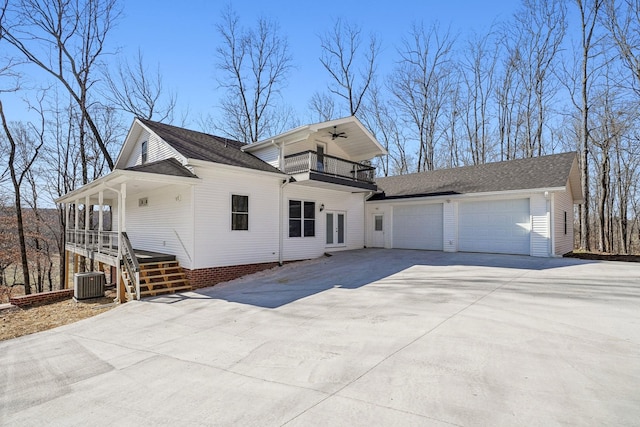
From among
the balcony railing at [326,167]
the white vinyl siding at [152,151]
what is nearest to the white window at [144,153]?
the white vinyl siding at [152,151]

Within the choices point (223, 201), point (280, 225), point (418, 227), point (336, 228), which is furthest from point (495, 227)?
point (223, 201)

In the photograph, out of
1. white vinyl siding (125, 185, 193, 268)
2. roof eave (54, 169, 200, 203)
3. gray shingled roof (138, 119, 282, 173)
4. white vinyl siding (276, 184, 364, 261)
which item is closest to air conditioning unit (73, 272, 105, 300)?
white vinyl siding (125, 185, 193, 268)

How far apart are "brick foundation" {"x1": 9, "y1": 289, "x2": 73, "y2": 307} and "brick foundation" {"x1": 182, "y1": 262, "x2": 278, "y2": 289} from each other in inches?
205

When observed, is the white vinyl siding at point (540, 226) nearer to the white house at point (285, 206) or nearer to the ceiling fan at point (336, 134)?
→ the white house at point (285, 206)

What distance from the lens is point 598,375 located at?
3.63 m

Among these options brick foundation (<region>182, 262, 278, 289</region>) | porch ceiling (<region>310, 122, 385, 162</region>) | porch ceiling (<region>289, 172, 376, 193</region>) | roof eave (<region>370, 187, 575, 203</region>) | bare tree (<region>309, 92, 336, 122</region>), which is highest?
bare tree (<region>309, 92, 336, 122</region>)

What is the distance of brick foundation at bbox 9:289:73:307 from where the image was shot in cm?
1059

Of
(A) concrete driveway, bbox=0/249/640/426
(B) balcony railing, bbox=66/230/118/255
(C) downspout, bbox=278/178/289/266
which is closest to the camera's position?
(A) concrete driveway, bbox=0/249/640/426

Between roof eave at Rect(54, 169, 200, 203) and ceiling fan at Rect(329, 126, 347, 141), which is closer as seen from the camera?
roof eave at Rect(54, 169, 200, 203)

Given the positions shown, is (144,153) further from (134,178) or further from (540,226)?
(540,226)

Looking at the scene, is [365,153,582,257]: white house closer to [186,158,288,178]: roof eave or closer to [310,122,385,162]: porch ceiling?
[310,122,385,162]: porch ceiling

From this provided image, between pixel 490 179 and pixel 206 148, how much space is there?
12.4 meters

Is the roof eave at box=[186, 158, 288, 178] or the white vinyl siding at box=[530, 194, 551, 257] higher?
the roof eave at box=[186, 158, 288, 178]

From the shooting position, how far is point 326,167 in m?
13.5
